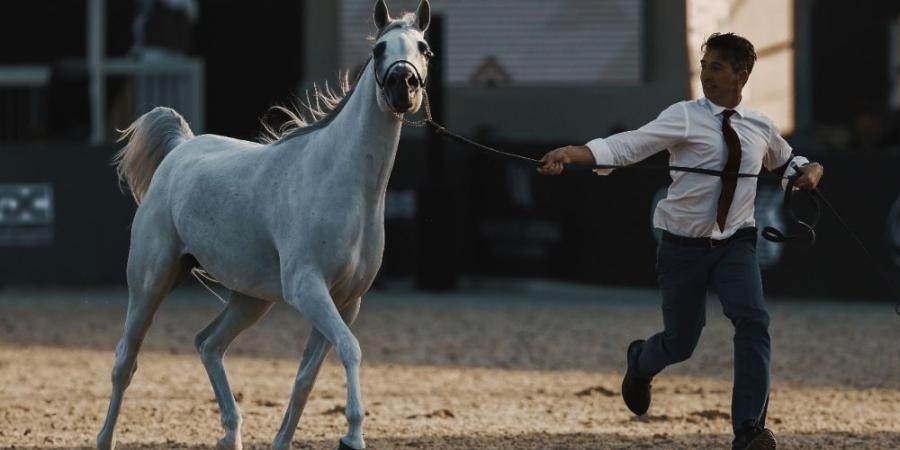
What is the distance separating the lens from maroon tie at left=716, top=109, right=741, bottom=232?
273 inches

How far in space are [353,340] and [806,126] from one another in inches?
629

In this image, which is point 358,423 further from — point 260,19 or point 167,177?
point 260,19

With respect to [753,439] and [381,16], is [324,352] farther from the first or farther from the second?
[753,439]

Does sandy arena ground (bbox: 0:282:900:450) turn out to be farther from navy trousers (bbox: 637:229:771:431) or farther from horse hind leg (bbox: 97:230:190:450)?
navy trousers (bbox: 637:229:771:431)

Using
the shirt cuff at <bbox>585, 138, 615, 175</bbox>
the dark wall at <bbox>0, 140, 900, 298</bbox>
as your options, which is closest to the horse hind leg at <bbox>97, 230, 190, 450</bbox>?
the shirt cuff at <bbox>585, 138, 615, 175</bbox>

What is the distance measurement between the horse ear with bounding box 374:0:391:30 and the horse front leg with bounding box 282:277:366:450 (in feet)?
3.67

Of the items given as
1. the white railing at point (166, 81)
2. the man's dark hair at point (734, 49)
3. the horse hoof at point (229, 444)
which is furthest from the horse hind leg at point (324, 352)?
the white railing at point (166, 81)

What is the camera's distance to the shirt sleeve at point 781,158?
717cm

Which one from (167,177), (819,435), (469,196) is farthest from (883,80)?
(167,177)

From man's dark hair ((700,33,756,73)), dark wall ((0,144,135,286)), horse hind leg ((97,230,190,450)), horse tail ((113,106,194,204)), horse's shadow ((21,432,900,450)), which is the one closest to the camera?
man's dark hair ((700,33,756,73))

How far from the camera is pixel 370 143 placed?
680cm

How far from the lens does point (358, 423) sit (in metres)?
6.26

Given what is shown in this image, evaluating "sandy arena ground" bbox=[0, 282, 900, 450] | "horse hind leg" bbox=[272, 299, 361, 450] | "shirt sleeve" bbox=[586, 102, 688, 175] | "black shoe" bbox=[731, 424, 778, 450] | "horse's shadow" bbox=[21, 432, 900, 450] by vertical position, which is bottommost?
"sandy arena ground" bbox=[0, 282, 900, 450]

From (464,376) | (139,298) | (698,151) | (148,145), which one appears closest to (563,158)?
(698,151)
